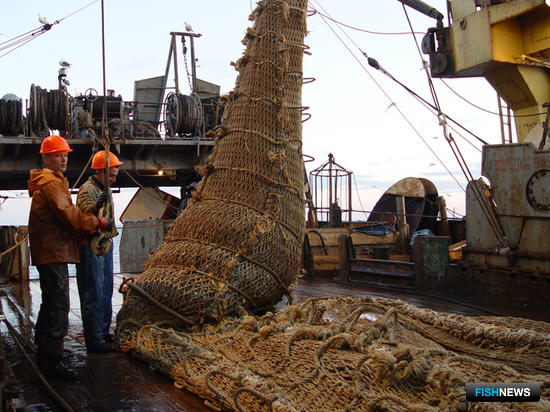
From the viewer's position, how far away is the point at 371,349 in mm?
3170

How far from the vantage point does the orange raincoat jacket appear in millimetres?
4141

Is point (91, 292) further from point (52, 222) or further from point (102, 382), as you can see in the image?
point (102, 382)

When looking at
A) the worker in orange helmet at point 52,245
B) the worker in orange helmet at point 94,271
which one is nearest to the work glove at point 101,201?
the worker in orange helmet at point 94,271

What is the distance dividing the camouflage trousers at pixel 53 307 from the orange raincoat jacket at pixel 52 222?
0.30ft

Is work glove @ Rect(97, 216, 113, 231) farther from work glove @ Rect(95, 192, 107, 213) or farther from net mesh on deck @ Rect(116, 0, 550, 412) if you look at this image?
net mesh on deck @ Rect(116, 0, 550, 412)

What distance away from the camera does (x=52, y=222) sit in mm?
4219

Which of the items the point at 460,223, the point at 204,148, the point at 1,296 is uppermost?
the point at 204,148

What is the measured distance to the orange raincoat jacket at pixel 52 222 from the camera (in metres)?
4.14

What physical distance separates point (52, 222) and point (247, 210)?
5.58 ft

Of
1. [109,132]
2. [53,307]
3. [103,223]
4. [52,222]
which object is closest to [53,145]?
[52,222]

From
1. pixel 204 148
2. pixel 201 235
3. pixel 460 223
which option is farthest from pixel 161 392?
pixel 204 148

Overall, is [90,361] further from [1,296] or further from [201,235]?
[1,296]

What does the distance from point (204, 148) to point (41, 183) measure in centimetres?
1313

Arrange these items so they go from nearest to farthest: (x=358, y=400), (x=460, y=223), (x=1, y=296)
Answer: (x=358, y=400) < (x=1, y=296) < (x=460, y=223)
